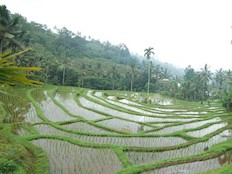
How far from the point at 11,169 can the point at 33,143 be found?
3636 mm

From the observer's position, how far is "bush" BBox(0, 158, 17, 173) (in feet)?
24.4

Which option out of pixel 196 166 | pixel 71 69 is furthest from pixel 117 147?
pixel 71 69

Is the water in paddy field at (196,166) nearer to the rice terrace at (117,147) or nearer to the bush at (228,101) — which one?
the rice terrace at (117,147)

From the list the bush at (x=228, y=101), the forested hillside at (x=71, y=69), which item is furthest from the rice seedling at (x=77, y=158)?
the bush at (x=228, y=101)

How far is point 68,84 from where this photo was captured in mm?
48531

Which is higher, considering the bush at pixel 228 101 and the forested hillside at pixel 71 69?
the forested hillside at pixel 71 69

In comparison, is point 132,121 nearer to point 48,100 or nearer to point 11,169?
point 48,100

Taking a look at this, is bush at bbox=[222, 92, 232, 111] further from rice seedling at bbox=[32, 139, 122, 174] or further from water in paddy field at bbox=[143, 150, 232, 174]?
rice seedling at bbox=[32, 139, 122, 174]

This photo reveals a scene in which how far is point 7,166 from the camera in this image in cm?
753

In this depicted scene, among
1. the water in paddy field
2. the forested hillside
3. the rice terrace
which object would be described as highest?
the forested hillside

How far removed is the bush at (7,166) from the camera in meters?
7.42

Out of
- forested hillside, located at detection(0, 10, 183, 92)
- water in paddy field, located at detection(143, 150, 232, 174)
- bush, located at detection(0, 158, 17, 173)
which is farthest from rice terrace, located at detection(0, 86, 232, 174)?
forested hillside, located at detection(0, 10, 183, 92)

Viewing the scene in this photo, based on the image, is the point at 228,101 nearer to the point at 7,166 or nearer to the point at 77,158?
the point at 77,158

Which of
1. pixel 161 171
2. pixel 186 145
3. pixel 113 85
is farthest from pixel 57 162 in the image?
pixel 113 85
